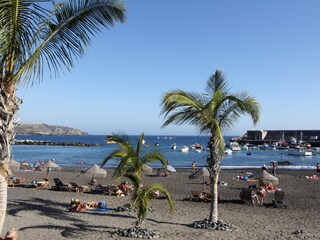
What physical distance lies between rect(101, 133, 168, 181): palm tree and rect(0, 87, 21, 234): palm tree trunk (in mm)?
6317

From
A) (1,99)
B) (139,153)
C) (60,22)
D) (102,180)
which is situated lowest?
(102,180)

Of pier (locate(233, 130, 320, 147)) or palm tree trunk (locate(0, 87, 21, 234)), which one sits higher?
pier (locate(233, 130, 320, 147))

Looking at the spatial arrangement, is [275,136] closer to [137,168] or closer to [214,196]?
[214,196]

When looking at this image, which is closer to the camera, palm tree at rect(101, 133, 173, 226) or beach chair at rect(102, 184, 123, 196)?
palm tree at rect(101, 133, 173, 226)

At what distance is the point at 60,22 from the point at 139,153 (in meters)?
6.60

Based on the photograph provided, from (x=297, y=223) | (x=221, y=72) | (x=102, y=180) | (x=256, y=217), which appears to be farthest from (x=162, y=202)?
(x=102, y=180)

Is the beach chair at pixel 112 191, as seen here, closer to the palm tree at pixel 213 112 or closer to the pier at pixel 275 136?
the palm tree at pixel 213 112

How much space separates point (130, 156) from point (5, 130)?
6.67 m

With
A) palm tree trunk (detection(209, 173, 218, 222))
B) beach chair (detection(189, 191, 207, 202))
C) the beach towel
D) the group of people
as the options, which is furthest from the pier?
palm tree trunk (detection(209, 173, 218, 222))

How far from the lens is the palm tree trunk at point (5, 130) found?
16.6ft

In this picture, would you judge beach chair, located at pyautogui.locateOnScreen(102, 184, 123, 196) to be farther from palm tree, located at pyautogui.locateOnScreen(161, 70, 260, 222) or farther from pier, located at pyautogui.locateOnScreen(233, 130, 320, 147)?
pier, located at pyautogui.locateOnScreen(233, 130, 320, 147)

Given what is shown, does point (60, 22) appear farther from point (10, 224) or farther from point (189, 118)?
point (10, 224)

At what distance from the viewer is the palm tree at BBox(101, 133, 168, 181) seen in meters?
11.6

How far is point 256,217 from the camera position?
15.2 metres
